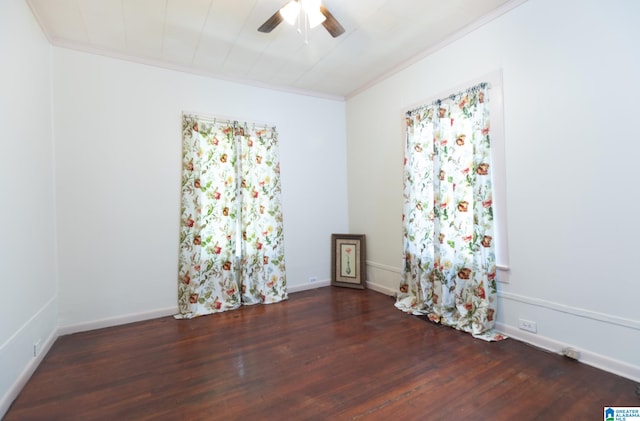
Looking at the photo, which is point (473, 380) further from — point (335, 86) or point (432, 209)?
point (335, 86)

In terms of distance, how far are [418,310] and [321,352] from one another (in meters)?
1.30

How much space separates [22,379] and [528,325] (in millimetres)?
3815

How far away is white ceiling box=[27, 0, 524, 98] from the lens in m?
2.43

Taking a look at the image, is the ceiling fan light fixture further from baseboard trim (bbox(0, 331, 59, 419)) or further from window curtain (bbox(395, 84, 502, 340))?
baseboard trim (bbox(0, 331, 59, 419))

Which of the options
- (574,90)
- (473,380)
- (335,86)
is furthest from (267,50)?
(473,380)

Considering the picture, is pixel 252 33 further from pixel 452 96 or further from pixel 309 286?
pixel 309 286

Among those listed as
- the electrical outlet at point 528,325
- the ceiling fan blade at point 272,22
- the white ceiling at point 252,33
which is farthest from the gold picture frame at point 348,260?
the ceiling fan blade at point 272,22

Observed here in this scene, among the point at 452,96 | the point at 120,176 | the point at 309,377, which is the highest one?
the point at 452,96

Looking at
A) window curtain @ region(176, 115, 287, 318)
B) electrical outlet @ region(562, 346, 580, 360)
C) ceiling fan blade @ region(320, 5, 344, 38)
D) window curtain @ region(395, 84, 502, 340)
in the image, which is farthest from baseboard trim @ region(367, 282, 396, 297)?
ceiling fan blade @ region(320, 5, 344, 38)

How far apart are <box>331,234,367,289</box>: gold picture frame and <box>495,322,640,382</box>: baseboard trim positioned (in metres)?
1.86

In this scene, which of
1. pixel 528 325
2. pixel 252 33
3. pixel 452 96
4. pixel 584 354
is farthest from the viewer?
pixel 452 96

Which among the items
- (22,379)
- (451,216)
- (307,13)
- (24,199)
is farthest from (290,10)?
(22,379)

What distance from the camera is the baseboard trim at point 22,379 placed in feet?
5.83

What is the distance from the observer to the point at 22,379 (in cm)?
202
